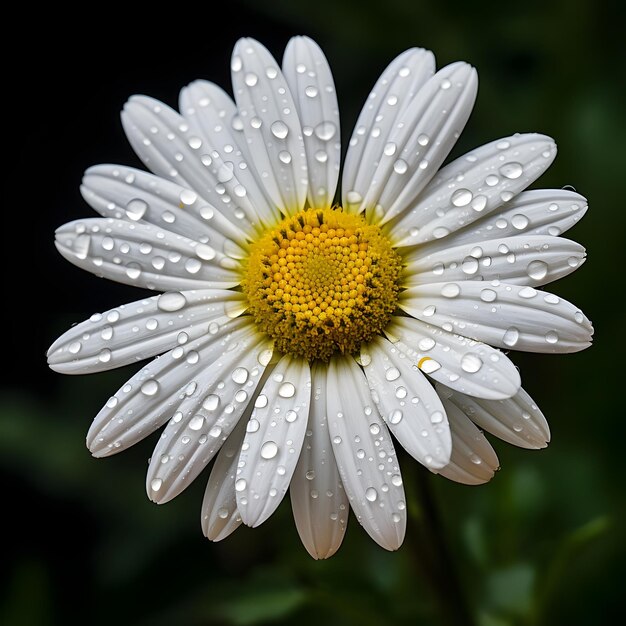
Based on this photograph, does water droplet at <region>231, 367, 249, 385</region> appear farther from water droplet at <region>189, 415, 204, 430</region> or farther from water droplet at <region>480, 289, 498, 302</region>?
water droplet at <region>480, 289, 498, 302</region>

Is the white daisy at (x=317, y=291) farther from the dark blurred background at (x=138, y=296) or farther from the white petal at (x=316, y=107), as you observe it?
the dark blurred background at (x=138, y=296)

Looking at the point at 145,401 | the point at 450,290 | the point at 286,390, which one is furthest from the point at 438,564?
the point at 145,401

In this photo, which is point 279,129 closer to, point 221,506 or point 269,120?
point 269,120

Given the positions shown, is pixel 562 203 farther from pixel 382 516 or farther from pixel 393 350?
pixel 382 516

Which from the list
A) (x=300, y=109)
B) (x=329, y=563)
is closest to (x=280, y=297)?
(x=300, y=109)

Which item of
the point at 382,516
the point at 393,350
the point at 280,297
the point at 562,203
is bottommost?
the point at 382,516

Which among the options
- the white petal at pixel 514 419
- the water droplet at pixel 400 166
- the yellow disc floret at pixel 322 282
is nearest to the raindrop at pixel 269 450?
the yellow disc floret at pixel 322 282

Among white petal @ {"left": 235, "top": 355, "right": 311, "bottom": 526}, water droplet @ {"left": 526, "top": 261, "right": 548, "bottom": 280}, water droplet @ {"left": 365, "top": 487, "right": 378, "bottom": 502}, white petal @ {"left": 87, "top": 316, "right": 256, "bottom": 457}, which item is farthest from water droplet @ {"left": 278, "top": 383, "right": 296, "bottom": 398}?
water droplet @ {"left": 526, "top": 261, "right": 548, "bottom": 280}

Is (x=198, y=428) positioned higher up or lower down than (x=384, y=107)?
lower down
